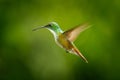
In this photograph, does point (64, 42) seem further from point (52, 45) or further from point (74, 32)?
point (52, 45)

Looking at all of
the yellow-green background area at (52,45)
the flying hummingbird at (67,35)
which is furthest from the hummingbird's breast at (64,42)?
the yellow-green background area at (52,45)

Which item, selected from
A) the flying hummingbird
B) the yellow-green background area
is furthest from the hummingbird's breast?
the yellow-green background area

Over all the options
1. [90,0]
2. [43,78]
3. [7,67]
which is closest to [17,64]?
[7,67]

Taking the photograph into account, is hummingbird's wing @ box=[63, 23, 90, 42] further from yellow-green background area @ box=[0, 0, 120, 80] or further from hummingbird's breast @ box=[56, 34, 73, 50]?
yellow-green background area @ box=[0, 0, 120, 80]

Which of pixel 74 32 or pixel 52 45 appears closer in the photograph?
pixel 74 32

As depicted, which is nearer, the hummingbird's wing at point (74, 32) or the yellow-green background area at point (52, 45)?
the hummingbird's wing at point (74, 32)

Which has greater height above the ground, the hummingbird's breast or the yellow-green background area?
the yellow-green background area

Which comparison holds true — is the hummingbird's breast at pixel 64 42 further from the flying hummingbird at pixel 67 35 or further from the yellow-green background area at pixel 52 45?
the yellow-green background area at pixel 52 45

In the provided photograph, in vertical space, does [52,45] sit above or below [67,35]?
above

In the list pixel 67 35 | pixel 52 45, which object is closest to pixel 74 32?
pixel 67 35
